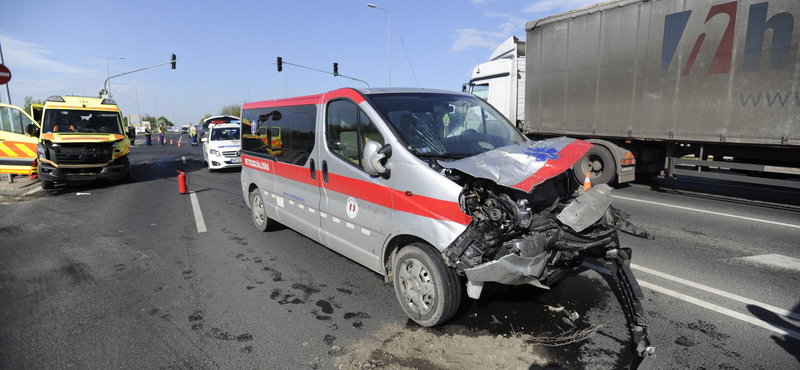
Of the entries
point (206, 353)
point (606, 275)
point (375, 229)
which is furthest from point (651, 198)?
point (206, 353)

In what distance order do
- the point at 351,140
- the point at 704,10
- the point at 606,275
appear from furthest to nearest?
the point at 704,10 → the point at 606,275 → the point at 351,140

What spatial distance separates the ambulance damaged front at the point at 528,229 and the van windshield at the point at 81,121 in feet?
41.2

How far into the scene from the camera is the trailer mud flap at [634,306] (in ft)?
9.44

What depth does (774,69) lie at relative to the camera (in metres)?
7.04

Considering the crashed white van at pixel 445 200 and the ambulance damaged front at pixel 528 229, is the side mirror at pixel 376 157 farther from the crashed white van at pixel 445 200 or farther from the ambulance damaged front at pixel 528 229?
the ambulance damaged front at pixel 528 229

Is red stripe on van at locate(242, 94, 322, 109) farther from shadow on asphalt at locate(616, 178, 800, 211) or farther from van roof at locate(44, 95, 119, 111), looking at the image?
shadow on asphalt at locate(616, 178, 800, 211)

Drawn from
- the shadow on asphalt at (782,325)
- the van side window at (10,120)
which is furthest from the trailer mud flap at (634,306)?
the van side window at (10,120)

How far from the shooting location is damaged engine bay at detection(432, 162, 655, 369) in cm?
306

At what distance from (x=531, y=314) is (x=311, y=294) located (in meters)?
2.15

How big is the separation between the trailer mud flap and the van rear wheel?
192 inches

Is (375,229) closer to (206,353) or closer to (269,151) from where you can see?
(206,353)

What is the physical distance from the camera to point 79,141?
1127 cm

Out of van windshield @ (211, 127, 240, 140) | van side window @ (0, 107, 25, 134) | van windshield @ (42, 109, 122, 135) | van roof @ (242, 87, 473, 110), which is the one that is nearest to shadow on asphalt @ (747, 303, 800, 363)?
van roof @ (242, 87, 473, 110)

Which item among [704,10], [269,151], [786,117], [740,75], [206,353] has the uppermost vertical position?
[704,10]
